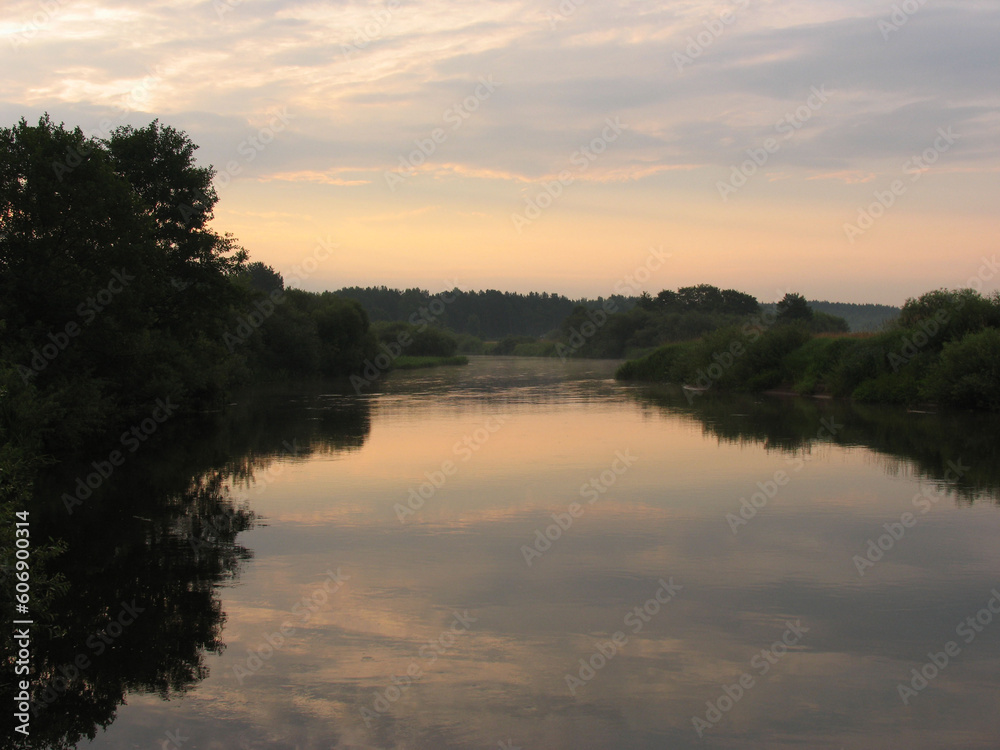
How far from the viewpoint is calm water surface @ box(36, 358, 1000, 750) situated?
631 centimetres

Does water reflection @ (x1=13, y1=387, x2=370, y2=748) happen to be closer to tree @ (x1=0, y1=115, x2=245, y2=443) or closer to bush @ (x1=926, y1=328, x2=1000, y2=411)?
tree @ (x1=0, y1=115, x2=245, y2=443)

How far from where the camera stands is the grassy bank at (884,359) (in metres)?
32.2

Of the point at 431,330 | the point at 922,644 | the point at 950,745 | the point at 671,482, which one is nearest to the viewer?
the point at 950,745

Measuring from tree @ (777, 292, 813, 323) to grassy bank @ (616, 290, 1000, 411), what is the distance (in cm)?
4504

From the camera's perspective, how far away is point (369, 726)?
6.17 meters

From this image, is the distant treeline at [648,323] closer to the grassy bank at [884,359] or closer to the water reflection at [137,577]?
the grassy bank at [884,359]

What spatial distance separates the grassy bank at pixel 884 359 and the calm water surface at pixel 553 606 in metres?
15.1

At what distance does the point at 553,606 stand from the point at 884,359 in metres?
33.8

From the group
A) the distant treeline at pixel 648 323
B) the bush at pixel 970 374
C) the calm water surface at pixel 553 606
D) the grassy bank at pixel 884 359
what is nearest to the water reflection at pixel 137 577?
the calm water surface at pixel 553 606

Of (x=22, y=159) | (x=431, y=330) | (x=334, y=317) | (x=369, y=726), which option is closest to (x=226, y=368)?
(x=22, y=159)

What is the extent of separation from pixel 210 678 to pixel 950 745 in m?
5.62

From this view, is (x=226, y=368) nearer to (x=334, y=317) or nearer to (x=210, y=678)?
(x=210, y=678)

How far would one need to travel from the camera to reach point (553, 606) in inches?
351

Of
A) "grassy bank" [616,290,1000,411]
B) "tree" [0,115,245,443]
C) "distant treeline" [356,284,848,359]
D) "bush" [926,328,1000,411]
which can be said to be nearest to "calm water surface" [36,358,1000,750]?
"tree" [0,115,245,443]
